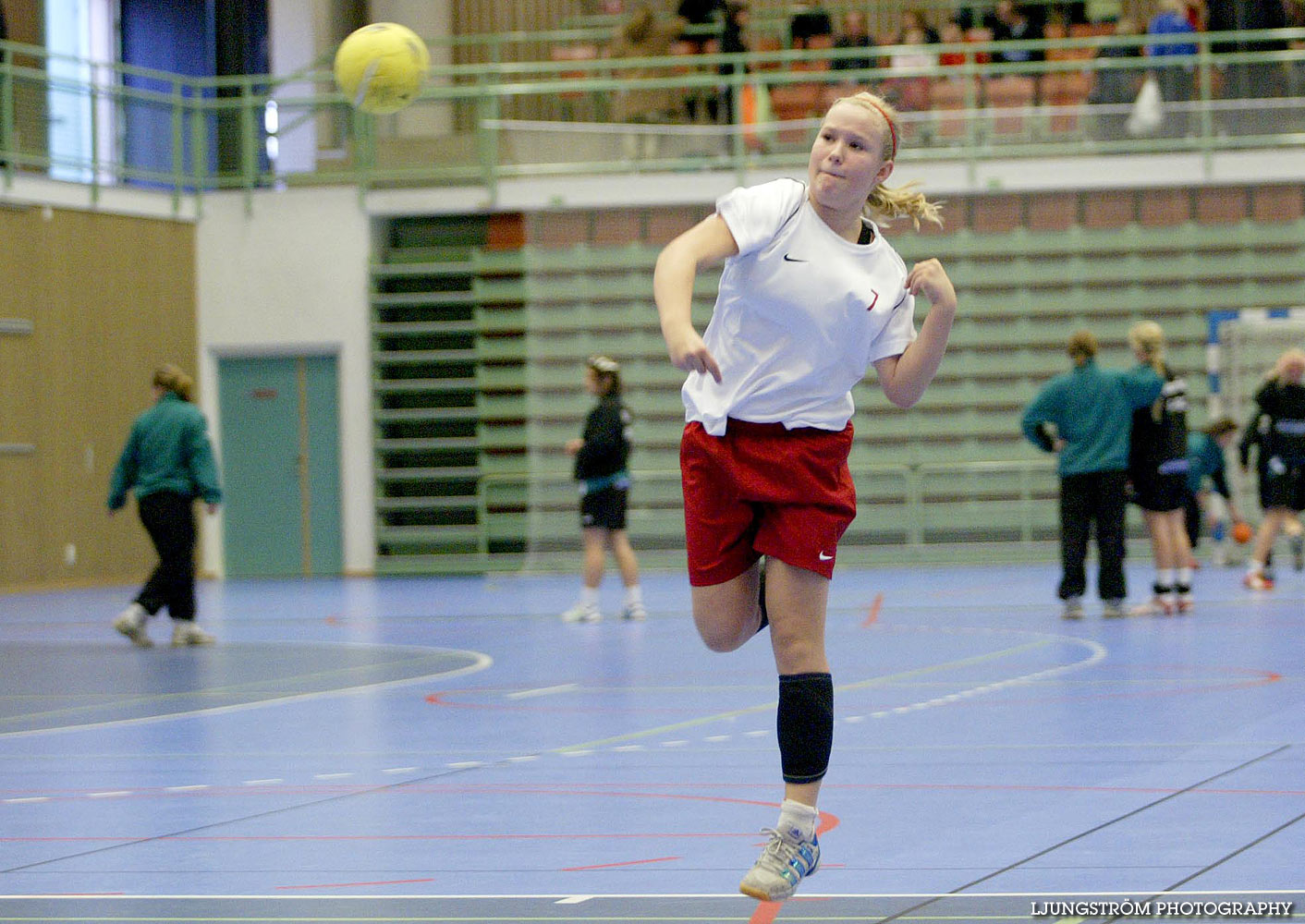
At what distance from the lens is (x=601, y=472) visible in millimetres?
13062

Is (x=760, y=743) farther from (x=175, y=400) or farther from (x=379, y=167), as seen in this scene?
(x=379, y=167)

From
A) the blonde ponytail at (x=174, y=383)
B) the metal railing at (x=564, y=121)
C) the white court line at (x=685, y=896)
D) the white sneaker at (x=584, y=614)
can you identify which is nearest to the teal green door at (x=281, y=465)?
the metal railing at (x=564, y=121)

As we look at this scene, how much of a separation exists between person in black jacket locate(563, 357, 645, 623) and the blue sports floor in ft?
3.28

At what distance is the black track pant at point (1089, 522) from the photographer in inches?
472

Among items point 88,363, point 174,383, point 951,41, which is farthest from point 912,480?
point 174,383

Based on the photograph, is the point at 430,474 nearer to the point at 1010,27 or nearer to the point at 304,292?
the point at 304,292

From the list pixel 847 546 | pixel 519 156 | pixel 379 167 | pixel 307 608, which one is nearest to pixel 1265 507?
pixel 847 546

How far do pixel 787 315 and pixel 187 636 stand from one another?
870cm

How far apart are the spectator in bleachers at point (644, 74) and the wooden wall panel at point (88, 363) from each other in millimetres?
5509

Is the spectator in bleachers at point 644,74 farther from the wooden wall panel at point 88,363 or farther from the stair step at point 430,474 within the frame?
the wooden wall panel at point 88,363

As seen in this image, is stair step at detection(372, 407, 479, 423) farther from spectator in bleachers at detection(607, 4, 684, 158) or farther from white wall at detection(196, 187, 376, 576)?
spectator in bleachers at detection(607, 4, 684, 158)

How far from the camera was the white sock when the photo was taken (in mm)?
4035

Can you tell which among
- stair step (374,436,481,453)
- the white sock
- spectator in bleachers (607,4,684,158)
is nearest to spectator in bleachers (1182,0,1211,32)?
spectator in bleachers (607,4,684,158)

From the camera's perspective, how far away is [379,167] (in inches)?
816
